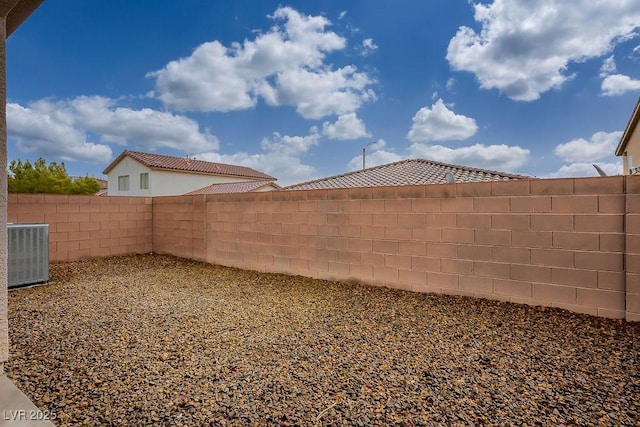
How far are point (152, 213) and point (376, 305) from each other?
7.16 m

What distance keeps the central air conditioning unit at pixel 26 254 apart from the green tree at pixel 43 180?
20.1 meters

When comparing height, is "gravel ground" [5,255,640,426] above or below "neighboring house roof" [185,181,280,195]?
below

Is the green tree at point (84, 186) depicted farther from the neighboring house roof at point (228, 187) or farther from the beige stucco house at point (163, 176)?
the neighboring house roof at point (228, 187)

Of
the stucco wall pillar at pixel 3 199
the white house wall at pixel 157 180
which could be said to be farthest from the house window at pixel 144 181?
the stucco wall pillar at pixel 3 199

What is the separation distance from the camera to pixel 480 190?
4.14 metres

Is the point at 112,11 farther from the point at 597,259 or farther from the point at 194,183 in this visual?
the point at 194,183

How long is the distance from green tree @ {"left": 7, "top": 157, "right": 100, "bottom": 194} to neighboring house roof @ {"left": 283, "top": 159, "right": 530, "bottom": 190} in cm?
1989

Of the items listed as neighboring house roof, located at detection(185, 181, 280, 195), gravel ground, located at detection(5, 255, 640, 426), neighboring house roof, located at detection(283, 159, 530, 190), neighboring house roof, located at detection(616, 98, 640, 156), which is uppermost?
neighboring house roof, located at detection(616, 98, 640, 156)

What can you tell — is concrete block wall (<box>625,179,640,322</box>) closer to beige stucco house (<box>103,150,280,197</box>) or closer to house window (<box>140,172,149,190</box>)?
beige stucco house (<box>103,150,280,197</box>)

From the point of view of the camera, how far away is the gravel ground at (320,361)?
1905 millimetres

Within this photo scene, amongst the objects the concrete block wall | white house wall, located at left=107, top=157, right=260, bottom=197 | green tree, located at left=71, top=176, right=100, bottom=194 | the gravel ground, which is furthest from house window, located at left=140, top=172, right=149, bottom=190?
the concrete block wall

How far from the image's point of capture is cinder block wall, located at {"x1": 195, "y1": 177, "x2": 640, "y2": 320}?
3.44 meters

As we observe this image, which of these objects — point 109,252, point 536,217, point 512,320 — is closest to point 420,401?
point 512,320

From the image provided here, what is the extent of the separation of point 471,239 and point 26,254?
6877 millimetres
